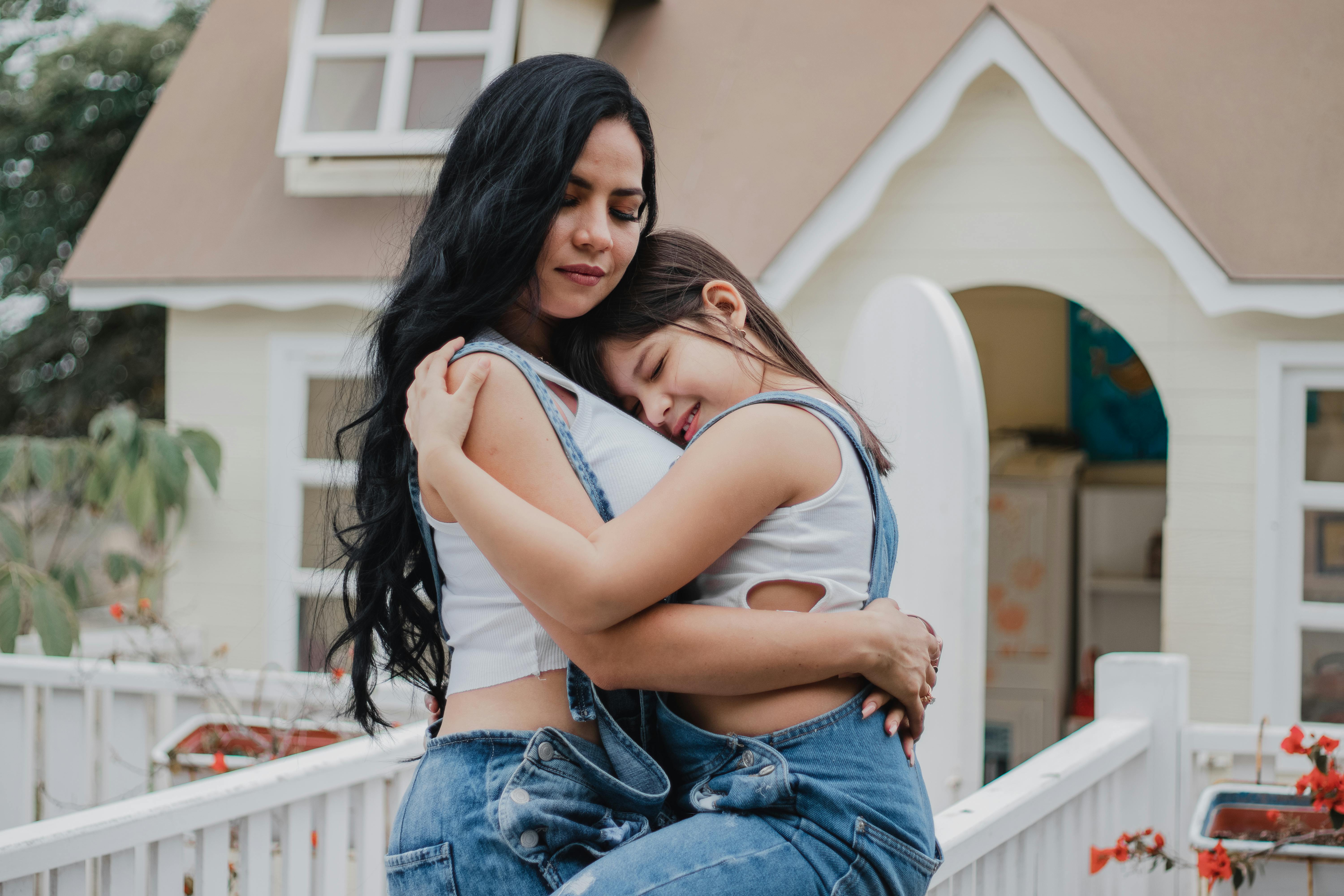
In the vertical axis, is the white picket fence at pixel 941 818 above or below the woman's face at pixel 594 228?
below

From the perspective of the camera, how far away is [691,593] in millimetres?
1537

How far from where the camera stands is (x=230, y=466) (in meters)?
5.57

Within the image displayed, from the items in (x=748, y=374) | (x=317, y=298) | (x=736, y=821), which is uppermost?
(x=317, y=298)

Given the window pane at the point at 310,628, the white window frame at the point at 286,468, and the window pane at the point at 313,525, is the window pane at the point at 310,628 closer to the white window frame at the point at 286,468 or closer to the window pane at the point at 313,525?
the white window frame at the point at 286,468

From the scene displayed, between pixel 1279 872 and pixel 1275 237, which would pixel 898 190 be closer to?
pixel 1275 237

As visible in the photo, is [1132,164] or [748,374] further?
[1132,164]

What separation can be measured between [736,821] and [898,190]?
3917mm

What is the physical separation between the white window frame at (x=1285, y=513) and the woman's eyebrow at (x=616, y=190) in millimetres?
3560

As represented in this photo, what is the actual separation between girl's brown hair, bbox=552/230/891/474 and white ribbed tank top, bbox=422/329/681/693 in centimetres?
15

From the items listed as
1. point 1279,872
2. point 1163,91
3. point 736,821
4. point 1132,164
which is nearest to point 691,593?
point 736,821

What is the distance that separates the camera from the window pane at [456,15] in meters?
5.30

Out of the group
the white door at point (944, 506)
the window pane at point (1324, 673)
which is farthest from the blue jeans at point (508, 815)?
the window pane at point (1324, 673)

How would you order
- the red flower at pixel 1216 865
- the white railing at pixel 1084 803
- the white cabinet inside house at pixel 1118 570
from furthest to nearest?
1. the white cabinet inside house at pixel 1118 570
2. the red flower at pixel 1216 865
3. the white railing at pixel 1084 803

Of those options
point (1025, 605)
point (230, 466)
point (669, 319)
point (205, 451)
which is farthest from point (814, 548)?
point (1025, 605)
